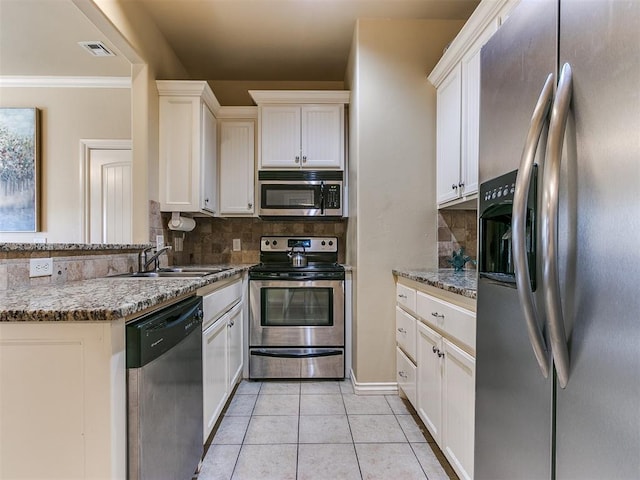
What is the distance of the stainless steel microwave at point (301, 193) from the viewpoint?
2922 millimetres

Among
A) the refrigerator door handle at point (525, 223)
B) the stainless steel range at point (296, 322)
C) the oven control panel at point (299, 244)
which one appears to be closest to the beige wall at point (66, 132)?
the stainless steel range at point (296, 322)

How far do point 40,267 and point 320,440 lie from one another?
1577 millimetres

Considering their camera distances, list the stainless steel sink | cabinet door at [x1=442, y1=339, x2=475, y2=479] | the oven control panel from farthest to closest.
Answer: the oven control panel
the stainless steel sink
cabinet door at [x1=442, y1=339, x2=475, y2=479]

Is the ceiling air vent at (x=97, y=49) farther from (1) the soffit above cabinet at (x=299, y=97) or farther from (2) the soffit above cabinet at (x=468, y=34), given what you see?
→ (2) the soffit above cabinet at (x=468, y=34)

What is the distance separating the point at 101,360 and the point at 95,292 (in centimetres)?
41

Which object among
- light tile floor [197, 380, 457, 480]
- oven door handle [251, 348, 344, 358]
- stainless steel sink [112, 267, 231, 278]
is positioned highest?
stainless steel sink [112, 267, 231, 278]

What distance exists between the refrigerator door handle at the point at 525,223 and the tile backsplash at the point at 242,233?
101 inches

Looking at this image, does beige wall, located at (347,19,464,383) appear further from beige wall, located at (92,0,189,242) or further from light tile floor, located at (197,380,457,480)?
beige wall, located at (92,0,189,242)

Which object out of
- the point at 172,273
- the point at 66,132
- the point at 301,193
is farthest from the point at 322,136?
the point at 66,132

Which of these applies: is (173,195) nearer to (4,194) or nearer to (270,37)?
(4,194)

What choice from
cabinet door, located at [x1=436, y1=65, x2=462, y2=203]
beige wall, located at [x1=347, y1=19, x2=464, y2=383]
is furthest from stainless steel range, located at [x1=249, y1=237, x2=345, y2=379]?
cabinet door, located at [x1=436, y1=65, x2=462, y2=203]

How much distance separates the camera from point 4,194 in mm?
2074

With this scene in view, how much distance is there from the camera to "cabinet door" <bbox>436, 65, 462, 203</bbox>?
211 centimetres

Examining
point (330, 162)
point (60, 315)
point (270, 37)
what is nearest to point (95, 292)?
point (60, 315)
